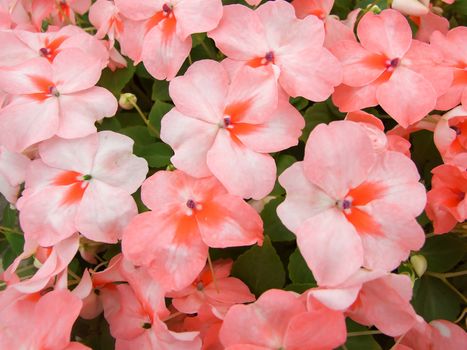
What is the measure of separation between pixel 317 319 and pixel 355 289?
4cm

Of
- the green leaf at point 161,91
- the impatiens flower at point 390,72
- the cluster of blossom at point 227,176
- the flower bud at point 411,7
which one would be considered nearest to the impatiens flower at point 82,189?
the cluster of blossom at point 227,176

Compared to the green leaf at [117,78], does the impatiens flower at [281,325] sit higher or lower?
lower

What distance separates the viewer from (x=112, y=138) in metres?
0.60

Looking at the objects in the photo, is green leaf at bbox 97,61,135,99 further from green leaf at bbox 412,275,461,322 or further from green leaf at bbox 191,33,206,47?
green leaf at bbox 412,275,461,322

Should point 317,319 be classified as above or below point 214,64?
below

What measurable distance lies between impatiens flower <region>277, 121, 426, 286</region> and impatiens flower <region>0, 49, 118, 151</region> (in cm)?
22

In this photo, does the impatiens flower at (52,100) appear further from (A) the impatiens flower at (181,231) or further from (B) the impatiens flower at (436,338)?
(B) the impatiens flower at (436,338)

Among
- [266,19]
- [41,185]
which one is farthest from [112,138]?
[266,19]

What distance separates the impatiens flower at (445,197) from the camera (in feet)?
1.92

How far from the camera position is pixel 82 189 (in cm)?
59

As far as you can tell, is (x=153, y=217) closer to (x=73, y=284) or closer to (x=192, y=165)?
(x=192, y=165)

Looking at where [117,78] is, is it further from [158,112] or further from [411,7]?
[411,7]

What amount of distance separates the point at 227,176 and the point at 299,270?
5.3 inches

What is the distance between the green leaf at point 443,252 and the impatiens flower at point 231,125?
0.22m
